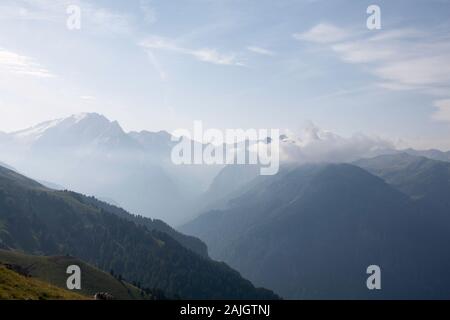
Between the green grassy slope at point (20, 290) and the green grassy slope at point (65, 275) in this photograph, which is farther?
the green grassy slope at point (65, 275)

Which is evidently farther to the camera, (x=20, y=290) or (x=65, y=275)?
(x=65, y=275)

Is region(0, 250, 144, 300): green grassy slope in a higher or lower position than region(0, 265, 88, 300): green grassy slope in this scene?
lower

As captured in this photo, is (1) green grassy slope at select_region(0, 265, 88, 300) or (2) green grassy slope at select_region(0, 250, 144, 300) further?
(2) green grassy slope at select_region(0, 250, 144, 300)

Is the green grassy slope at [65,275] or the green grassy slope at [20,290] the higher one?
the green grassy slope at [20,290]

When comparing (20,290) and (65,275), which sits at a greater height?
(20,290)
